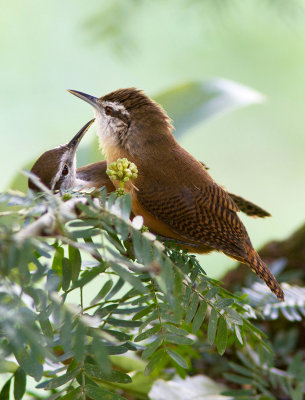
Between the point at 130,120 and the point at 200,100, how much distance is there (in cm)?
59

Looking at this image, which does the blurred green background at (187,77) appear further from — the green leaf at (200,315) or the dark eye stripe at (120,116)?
the green leaf at (200,315)

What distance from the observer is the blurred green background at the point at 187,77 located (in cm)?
458

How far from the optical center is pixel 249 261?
129cm

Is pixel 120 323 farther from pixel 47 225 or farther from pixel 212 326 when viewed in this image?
pixel 47 225

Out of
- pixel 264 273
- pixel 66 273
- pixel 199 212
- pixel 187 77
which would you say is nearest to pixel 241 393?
pixel 264 273

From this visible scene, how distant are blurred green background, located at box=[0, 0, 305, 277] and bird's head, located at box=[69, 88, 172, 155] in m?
2.74

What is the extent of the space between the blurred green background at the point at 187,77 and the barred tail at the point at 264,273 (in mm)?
2827

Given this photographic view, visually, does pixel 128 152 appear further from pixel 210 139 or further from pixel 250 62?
pixel 250 62

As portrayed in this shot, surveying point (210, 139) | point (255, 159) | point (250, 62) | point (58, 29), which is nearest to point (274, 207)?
point (255, 159)

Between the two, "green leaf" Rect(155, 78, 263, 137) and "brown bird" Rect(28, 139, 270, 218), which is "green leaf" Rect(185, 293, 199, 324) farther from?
"green leaf" Rect(155, 78, 263, 137)

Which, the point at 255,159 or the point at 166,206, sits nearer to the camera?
the point at 166,206

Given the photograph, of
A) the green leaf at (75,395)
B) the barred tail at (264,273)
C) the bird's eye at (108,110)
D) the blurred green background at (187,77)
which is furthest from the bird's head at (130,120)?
the blurred green background at (187,77)

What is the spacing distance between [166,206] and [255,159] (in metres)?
3.73

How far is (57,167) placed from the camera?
1331 mm
